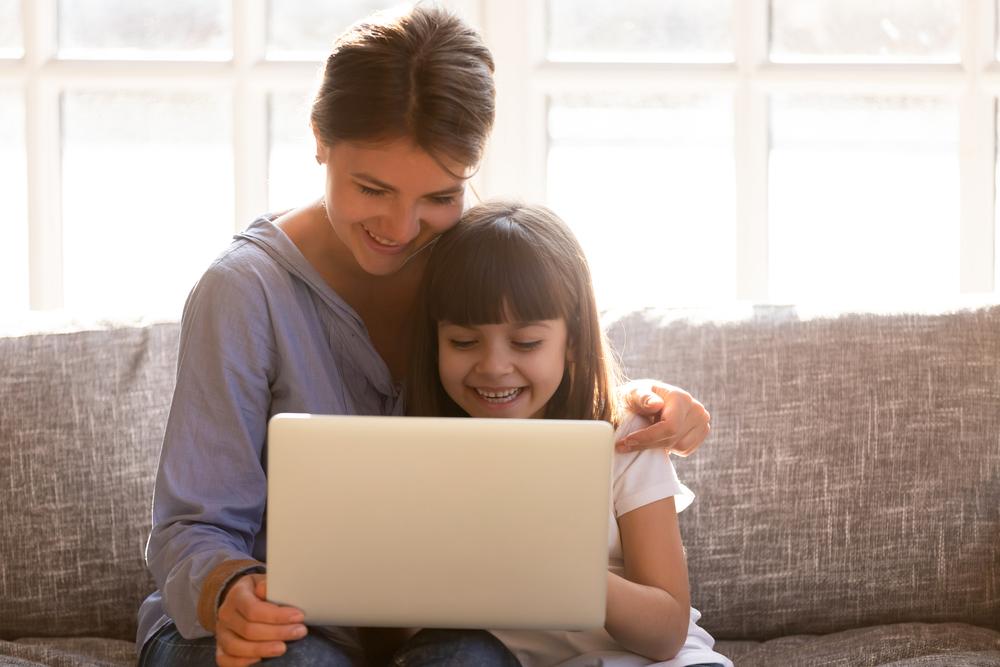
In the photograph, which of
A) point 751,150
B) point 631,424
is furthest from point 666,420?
point 751,150

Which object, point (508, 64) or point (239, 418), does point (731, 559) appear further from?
point (508, 64)

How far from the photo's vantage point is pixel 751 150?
2346mm

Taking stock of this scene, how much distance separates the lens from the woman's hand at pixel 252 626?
112 centimetres

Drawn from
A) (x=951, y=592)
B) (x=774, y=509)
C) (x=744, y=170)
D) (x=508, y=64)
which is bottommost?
(x=951, y=592)

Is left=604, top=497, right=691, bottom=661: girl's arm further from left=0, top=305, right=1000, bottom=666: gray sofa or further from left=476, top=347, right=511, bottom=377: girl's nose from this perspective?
left=0, top=305, right=1000, bottom=666: gray sofa

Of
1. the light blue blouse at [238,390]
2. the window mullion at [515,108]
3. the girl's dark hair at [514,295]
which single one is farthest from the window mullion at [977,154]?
the light blue blouse at [238,390]

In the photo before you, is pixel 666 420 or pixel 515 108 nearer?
pixel 666 420

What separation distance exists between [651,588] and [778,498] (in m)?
0.47

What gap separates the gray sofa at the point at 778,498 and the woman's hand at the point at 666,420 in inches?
11.9

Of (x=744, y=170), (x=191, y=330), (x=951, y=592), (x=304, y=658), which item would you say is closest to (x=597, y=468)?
(x=304, y=658)

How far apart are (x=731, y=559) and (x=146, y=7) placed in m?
1.56

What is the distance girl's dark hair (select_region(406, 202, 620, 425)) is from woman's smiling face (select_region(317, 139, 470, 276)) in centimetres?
5

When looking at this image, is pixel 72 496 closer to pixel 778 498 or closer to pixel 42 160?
pixel 42 160

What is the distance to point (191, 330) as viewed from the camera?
4.69ft
